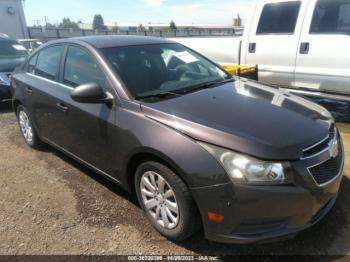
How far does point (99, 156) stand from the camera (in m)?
3.40

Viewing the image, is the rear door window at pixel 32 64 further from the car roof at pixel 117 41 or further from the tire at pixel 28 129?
the car roof at pixel 117 41

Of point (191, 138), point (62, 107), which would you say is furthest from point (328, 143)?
point (62, 107)

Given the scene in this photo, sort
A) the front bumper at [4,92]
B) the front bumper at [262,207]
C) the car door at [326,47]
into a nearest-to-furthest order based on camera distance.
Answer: the front bumper at [262,207] < the car door at [326,47] < the front bumper at [4,92]

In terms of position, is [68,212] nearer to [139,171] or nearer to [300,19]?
[139,171]

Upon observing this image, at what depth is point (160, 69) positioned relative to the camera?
3588mm

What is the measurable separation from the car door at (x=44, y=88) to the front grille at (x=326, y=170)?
9.27 feet

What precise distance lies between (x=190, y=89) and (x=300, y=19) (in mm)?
3225

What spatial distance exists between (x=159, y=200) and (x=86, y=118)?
116cm

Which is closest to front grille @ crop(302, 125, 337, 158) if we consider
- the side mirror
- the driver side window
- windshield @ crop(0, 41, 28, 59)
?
the side mirror

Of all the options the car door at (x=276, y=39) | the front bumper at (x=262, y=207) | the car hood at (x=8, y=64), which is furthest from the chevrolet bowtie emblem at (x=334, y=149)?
the car hood at (x=8, y=64)

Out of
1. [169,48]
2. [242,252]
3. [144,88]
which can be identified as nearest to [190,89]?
[144,88]

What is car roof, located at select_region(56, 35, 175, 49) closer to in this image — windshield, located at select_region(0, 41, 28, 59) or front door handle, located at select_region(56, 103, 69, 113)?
front door handle, located at select_region(56, 103, 69, 113)

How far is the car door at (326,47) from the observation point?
5.21 m

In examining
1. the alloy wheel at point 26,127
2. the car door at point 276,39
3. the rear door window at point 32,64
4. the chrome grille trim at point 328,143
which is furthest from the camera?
the car door at point 276,39
